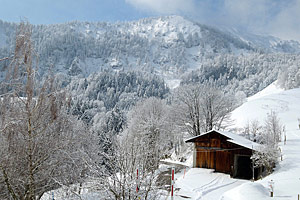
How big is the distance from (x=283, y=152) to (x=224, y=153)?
6.04 metres

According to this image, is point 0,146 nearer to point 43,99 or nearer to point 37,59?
point 43,99

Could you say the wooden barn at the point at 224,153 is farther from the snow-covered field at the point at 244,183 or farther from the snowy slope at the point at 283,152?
the snowy slope at the point at 283,152

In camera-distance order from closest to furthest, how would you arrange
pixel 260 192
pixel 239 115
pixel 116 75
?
pixel 260 192
pixel 239 115
pixel 116 75

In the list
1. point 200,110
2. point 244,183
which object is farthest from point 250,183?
point 200,110

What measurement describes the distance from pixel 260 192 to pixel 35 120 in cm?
1209

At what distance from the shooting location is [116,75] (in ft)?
462

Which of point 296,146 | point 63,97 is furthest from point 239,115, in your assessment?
point 63,97

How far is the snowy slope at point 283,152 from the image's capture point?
1278 cm

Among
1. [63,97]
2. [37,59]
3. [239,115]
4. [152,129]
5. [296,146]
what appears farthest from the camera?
[239,115]

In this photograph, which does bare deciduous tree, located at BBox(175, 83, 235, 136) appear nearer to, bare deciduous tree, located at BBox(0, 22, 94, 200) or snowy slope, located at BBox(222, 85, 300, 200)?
snowy slope, located at BBox(222, 85, 300, 200)

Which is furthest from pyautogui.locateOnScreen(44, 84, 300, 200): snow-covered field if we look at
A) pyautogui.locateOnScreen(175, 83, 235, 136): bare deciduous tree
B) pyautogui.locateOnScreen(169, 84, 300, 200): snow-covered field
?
pyautogui.locateOnScreen(175, 83, 235, 136): bare deciduous tree

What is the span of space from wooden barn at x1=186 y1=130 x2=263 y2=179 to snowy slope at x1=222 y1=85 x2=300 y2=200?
3.33m

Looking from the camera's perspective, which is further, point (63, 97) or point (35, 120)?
point (63, 97)

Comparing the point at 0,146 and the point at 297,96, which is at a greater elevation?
the point at 297,96
